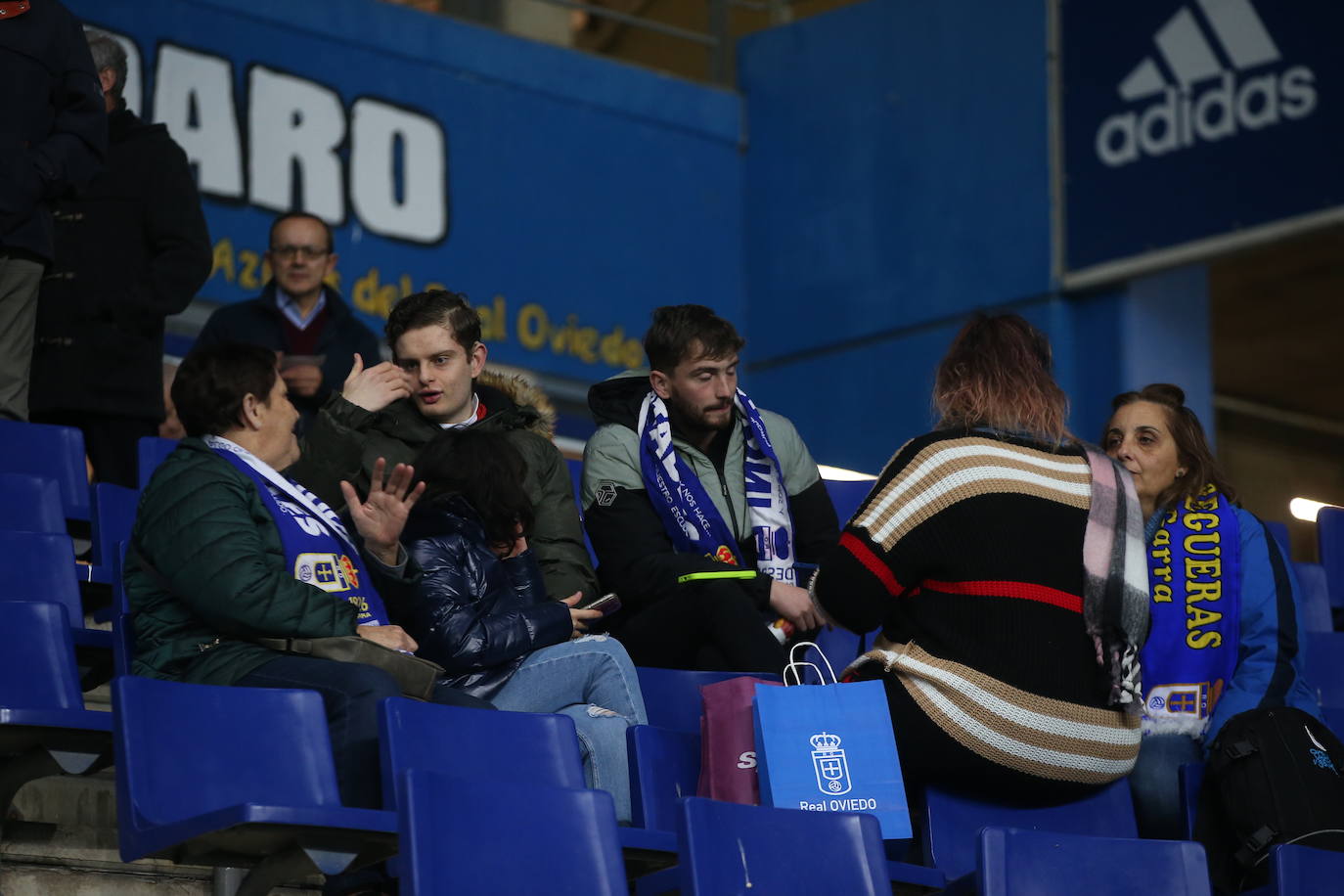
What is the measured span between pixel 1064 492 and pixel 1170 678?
29.7 inches

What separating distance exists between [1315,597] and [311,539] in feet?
9.04

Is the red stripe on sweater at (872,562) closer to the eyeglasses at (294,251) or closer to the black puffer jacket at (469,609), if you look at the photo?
the black puffer jacket at (469,609)

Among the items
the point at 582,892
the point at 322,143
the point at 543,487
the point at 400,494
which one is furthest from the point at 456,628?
the point at 322,143

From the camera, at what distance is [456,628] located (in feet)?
11.7

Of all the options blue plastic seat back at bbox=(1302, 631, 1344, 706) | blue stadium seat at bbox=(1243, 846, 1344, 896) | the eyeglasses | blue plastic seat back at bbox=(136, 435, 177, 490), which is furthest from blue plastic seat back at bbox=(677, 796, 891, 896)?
the eyeglasses

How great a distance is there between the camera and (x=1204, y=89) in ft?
25.0

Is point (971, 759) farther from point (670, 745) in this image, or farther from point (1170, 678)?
point (1170, 678)

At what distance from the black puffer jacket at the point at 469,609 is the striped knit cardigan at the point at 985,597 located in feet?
1.89

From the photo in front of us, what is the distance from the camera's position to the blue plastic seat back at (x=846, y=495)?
5.24 meters

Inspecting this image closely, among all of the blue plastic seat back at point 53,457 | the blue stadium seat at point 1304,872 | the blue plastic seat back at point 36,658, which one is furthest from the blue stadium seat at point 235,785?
the blue plastic seat back at point 53,457

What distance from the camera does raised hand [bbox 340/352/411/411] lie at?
13.4ft

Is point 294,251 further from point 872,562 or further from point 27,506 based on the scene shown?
point 872,562

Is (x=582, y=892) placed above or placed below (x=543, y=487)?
below

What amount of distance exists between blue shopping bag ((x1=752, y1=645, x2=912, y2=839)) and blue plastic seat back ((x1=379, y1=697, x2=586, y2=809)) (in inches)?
12.2
